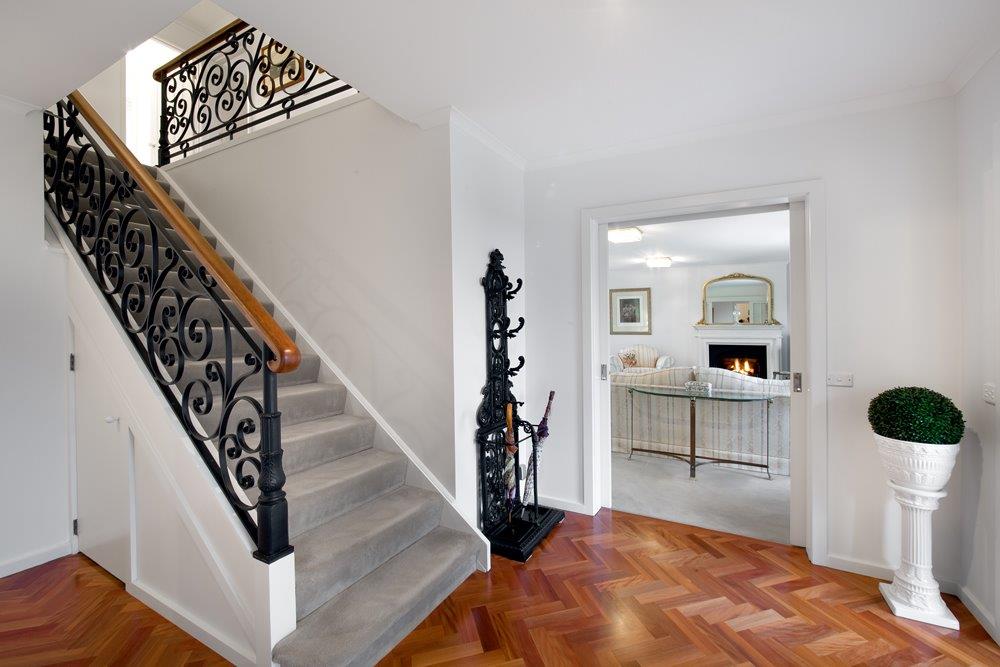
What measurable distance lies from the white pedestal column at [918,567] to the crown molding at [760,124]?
1885mm

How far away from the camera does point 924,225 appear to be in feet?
7.56

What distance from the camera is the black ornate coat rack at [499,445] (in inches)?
107

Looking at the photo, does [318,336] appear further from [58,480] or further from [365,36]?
[365,36]

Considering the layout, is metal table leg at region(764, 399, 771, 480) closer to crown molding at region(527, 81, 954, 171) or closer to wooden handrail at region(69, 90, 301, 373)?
crown molding at region(527, 81, 954, 171)

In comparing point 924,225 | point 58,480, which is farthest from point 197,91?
point 924,225

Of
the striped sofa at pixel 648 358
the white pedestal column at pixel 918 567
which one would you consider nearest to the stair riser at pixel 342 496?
the white pedestal column at pixel 918 567

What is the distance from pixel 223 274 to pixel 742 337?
798cm

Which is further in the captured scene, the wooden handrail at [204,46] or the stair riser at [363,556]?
the wooden handrail at [204,46]

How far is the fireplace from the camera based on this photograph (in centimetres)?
783

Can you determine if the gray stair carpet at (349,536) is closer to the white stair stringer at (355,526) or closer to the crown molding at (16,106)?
the white stair stringer at (355,526)

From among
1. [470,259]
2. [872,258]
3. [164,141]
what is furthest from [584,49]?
[164,141]

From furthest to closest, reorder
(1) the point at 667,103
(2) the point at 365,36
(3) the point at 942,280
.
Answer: (1) the point at 667,103
(3) the point at 942,280
(2) the point at 365,36

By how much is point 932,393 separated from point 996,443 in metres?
0.28

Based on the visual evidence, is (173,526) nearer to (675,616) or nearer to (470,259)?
(470,259)
